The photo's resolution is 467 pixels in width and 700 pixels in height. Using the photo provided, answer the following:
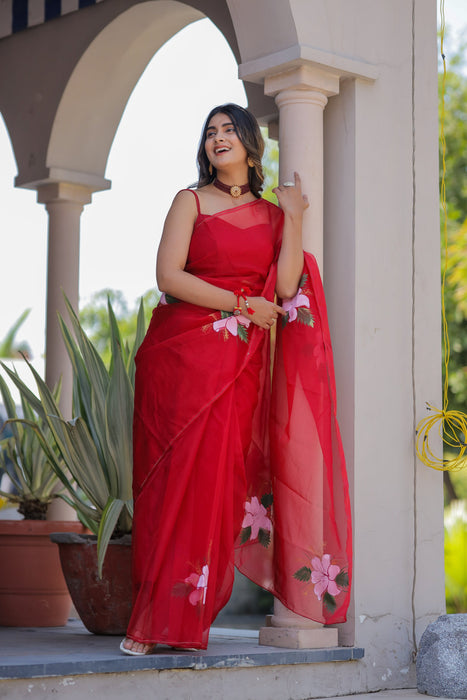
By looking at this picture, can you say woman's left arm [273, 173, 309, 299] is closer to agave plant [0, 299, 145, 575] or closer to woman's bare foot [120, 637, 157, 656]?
agave plant [0, 299, 145, 575]

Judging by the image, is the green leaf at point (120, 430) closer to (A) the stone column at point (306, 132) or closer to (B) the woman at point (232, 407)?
(B) the woman at point (232, 407)

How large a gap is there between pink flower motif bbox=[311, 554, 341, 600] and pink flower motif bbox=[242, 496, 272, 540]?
0.77 ft

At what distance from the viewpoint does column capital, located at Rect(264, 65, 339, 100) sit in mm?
4344

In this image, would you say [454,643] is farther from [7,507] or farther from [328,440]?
[7,507]

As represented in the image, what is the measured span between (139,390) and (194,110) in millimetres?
31833

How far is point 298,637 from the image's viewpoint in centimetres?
405

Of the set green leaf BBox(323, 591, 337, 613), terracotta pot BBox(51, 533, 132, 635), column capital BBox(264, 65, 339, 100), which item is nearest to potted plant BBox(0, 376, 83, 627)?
terracotta pot BBox(51, 533, 132, 635)

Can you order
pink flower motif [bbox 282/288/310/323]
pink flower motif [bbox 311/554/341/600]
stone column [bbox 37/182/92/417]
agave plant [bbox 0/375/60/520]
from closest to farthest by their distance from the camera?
pink flower motif [bbox 311/554/341/600] → pink flower motif [bbox 282/288/310/323] → agave plant [bbox 0/375/60/520] → stone column [bbox 37/182/92/417]

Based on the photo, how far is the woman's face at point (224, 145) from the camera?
4.10 m

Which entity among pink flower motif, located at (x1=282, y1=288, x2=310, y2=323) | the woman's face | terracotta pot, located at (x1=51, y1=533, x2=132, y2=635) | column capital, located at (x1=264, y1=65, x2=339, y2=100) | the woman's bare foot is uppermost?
column capital, located at (x1=264, y1=65, x2=339, y2=100)

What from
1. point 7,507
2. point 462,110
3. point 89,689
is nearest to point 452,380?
point 462,110

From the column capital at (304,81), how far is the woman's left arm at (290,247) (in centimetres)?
46

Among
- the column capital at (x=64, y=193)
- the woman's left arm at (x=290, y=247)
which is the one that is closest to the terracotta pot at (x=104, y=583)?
the woman's left arm at (x=290, y=247)

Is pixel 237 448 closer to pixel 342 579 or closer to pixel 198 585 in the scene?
pixel 198 585
